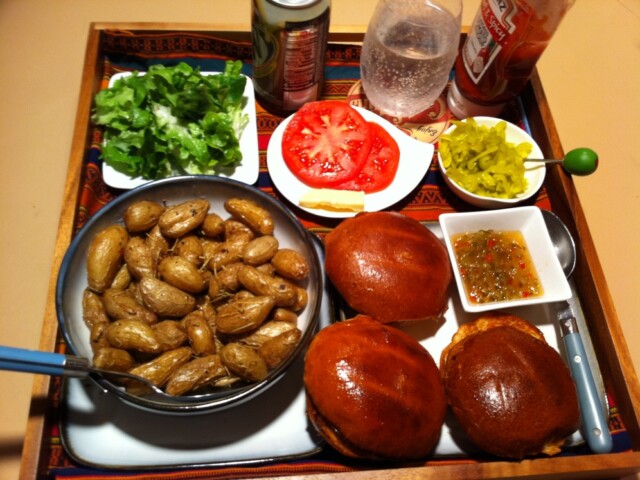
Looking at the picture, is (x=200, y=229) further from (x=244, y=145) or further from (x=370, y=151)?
(x=370, y=151)

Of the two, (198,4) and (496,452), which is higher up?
(198,4)

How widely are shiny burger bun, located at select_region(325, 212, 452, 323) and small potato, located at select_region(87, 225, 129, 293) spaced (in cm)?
52

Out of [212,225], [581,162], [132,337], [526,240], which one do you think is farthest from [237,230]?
[581,162]

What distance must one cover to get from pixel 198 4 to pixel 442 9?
1066 mm

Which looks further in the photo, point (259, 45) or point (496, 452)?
point (259, 45)

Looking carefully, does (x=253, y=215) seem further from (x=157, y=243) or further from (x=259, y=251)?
(x=157, y=243)

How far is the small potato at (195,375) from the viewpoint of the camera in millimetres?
→ 1066

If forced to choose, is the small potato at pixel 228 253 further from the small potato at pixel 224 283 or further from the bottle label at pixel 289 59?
the bottle label at pixel 289 59

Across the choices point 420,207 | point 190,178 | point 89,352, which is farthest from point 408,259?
point 89,352

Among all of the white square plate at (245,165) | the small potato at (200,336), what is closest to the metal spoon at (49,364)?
the small potato at (200,336)

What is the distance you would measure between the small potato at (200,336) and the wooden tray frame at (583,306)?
34 cm

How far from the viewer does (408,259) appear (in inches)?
49.1

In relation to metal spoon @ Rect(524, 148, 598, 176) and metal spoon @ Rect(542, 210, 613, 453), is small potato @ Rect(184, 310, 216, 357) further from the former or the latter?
metal spoon @ Rect(524, 148, 598, 176)

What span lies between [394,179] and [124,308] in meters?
0.88
